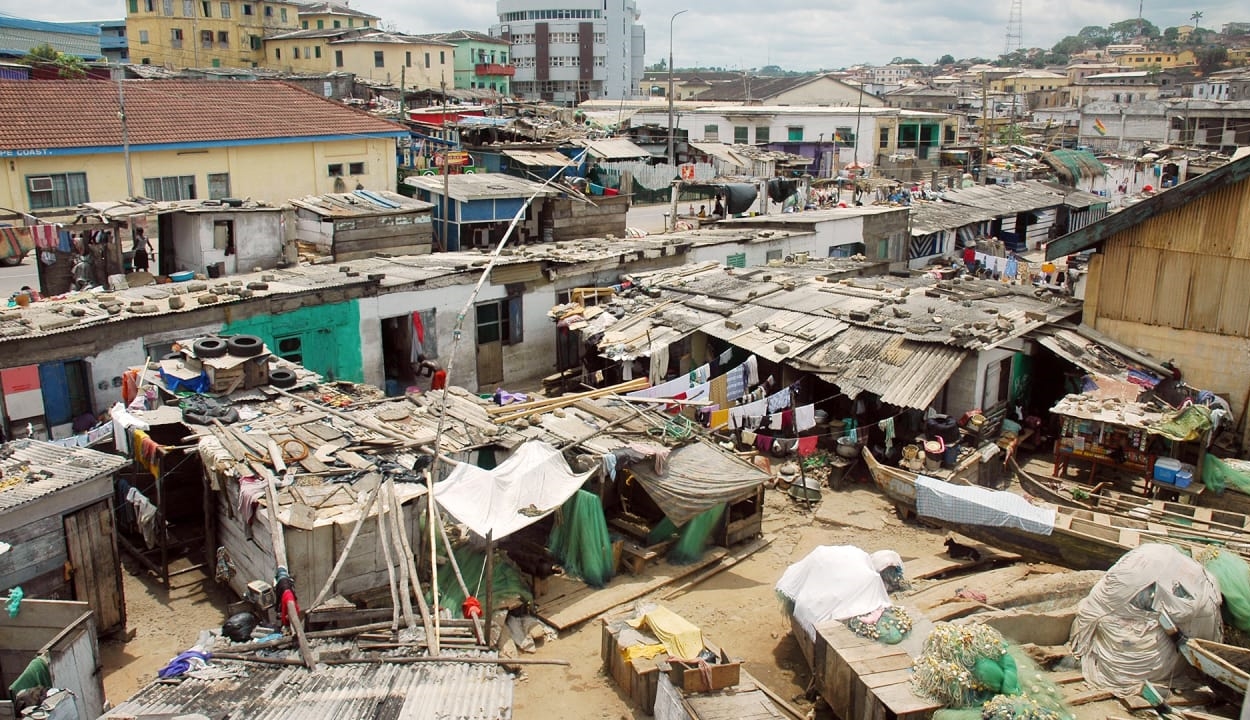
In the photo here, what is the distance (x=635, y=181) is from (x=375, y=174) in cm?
1253

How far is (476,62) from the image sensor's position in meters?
Result: 81.9

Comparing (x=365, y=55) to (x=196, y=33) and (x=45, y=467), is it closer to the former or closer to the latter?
(x=196, y=33)

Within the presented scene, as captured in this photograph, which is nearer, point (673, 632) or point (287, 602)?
point (287, 602)

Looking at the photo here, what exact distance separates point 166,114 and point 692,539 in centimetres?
2741

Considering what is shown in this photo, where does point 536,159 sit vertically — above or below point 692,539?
above

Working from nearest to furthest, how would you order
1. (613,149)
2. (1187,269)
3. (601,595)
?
(601,595) → (1187,269) → (613,149)

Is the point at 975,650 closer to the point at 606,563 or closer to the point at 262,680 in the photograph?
the point at 606,563

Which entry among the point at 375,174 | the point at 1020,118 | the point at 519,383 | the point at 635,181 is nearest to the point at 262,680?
the point at 519,383

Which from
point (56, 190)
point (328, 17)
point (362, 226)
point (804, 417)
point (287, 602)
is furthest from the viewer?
point (328, 17)

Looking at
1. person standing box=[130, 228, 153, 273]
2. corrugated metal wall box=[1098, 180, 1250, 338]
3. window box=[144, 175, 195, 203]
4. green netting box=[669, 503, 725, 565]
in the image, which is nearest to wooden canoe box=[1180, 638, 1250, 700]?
green netting box=[669, 503, 725, 565]

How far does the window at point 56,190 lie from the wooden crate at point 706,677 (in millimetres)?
27671

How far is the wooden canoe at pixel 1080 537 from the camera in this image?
13.3 meters

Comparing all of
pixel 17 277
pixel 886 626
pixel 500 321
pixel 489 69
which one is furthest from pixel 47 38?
pixel 886 626

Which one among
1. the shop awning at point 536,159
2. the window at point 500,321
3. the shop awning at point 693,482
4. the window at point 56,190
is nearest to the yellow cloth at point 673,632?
the shop awning at point 693,482
